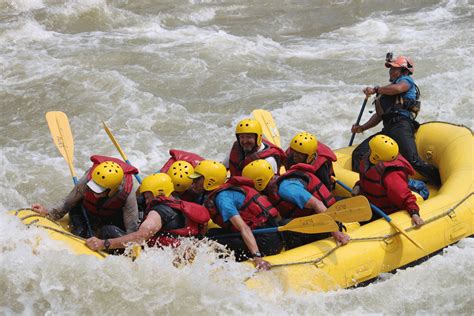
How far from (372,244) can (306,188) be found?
0.62 metres

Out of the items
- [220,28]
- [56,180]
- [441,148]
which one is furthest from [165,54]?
[441,148]

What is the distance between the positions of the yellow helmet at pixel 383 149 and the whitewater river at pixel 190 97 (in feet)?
2.80

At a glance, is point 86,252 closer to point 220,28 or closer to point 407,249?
point 407,249

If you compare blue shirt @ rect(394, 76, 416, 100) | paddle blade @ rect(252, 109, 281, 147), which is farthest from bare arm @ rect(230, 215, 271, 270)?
blue shirt @ rect(394, 76, 416, 100)

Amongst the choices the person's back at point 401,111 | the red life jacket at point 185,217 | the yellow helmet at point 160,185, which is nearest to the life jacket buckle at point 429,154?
the person's back at point 401,111

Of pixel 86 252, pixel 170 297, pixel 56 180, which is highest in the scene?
pixel 86 252

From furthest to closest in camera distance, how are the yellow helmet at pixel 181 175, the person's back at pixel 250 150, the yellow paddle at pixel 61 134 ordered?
the yellow paddle at pixel 61 134
the person's back at pixel 250 150
the yellow helmet at pixel 181 175

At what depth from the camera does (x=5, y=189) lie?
7098 millimetres

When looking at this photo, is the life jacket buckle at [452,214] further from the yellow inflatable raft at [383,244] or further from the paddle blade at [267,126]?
the paddle blade at [267,126]

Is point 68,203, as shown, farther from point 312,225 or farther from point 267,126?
point 267,126

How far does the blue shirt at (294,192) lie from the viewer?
4.47m

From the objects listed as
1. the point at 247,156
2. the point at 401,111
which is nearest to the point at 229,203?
the point at 247,156

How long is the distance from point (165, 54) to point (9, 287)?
295 inches

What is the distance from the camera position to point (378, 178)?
4.84 metres
